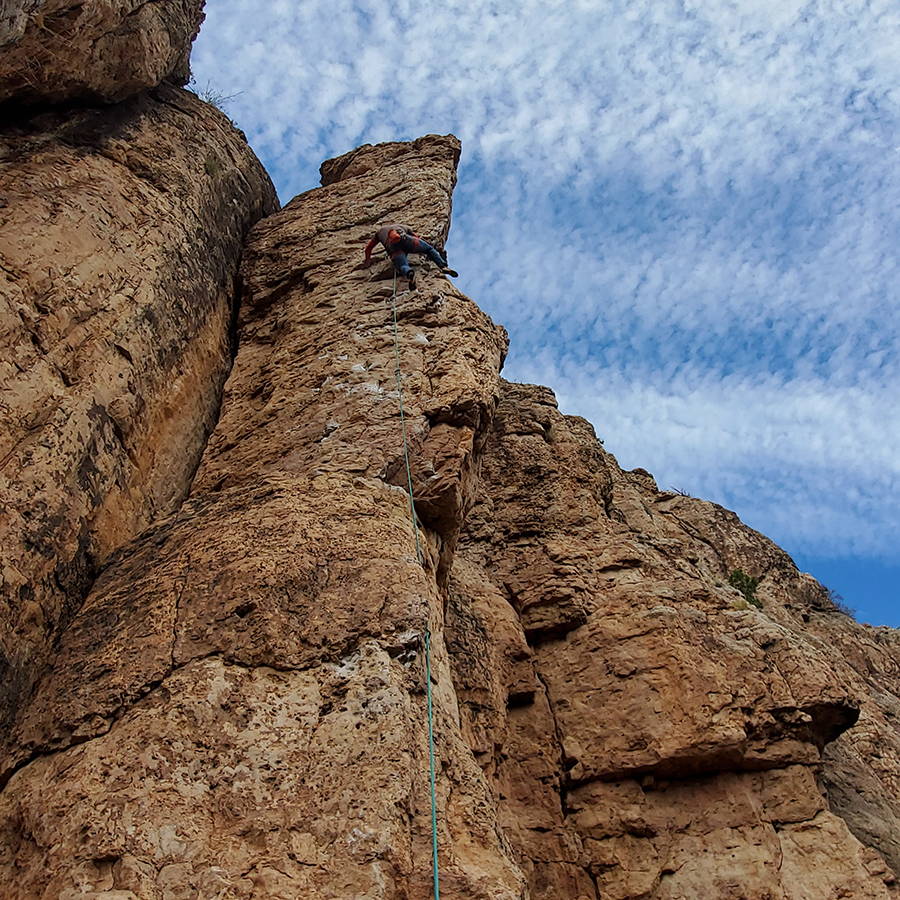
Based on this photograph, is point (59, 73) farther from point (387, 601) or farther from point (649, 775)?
point (649, 775)

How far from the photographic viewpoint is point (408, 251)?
33.8ft

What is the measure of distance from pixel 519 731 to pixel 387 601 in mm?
3418

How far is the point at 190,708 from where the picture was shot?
504 cm

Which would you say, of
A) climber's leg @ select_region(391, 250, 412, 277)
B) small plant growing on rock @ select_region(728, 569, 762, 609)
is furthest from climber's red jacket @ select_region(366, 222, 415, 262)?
small plant growing on rock @ select_region(728, 569, 762, 609)

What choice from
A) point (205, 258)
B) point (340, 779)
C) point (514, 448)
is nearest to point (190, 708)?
point (340, 779)

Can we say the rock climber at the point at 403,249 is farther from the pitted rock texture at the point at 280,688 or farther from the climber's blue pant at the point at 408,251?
the pitted rock texture at the point at 280,688

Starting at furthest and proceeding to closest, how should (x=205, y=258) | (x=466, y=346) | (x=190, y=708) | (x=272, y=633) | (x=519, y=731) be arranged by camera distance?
(x=205, y=258) → (x=466, y=346) → (x=519, y=731) → (x=272, y=633) → (x=190, y=708)

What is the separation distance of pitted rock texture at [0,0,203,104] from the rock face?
9.52ft

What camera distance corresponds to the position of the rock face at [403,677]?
4586 millimetres

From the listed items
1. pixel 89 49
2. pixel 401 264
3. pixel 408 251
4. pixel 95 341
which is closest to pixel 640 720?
pixel 401 264

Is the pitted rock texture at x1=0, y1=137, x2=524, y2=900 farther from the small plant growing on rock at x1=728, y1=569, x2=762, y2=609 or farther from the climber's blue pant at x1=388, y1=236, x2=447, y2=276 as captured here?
the small plant growing on rock at x1=728, y1=569, x2=762, y2=609

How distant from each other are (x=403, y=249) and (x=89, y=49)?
13.7ft

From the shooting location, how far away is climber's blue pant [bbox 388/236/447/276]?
9.98m

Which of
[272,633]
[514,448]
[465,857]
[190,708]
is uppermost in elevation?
[514,448]
